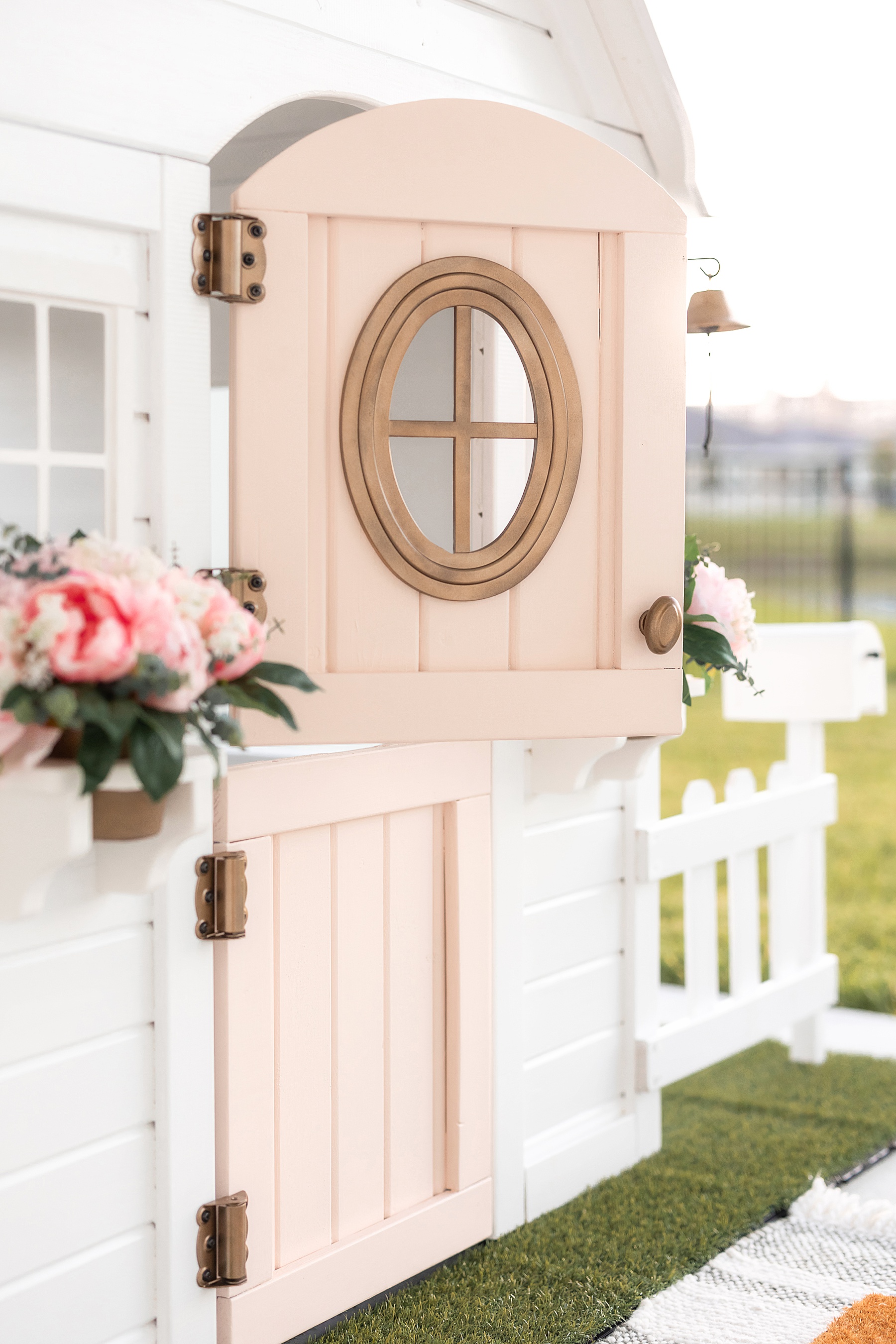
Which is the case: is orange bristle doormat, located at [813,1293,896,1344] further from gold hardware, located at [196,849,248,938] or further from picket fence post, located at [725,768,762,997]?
gold hardware, located at [196,849,248,938]

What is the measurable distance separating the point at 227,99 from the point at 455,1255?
6.89 ft

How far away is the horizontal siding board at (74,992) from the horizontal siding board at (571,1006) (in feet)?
3.14

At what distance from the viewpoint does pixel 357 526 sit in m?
1.87

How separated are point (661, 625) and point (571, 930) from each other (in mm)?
994

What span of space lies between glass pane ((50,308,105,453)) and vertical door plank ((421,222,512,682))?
20.4 inches

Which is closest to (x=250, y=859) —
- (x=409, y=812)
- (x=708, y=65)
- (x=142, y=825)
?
(x=409, y=812)

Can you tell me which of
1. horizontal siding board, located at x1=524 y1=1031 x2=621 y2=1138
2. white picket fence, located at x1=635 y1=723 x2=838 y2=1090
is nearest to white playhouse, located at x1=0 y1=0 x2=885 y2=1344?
horizontal siding board, located at x1=524 y1=1031 x2=621 y2=1138

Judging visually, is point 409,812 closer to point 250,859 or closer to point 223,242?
point 250,859

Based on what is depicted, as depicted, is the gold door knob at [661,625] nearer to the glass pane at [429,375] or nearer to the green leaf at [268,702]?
the glass pane at [429,375]

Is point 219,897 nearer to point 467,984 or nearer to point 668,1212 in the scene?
point 467,984

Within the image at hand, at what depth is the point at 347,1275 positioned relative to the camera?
7.30ft

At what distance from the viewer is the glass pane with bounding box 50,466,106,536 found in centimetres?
202

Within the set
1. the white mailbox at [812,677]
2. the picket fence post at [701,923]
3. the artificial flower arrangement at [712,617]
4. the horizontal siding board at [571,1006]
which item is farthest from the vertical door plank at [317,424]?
the white mailbox at [812,677]

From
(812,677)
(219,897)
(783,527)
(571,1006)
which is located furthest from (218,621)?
(783,527)
